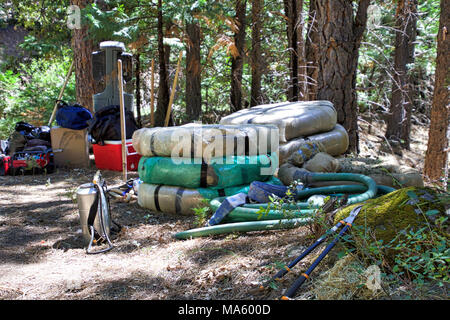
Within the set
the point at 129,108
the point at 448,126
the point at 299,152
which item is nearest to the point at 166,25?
the point at 129,108

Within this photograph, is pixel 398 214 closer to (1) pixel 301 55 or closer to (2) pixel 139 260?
(2) pixel 139 260

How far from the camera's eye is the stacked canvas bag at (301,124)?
18.3 feet

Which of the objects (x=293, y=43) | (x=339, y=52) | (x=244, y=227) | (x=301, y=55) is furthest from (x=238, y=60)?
(x=244, y=227)

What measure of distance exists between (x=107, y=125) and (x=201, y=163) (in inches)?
135

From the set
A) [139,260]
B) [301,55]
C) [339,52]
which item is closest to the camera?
[139,260]

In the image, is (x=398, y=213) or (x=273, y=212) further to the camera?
(x=273, y=212)

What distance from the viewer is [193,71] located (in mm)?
10234

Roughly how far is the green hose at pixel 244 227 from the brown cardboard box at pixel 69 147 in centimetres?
474

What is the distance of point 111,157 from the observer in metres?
7.57

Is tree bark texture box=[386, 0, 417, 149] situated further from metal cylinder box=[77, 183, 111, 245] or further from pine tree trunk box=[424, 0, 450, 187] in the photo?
metal cylinder box=[77, 183, 111, 245]

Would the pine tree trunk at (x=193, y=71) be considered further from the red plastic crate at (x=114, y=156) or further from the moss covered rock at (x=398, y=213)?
the moss covered rock at (x=398, y=213)

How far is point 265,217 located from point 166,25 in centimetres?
706

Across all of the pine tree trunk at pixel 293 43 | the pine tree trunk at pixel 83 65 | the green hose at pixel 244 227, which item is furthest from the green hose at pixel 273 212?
the pine tree trunk at pixel 83 65

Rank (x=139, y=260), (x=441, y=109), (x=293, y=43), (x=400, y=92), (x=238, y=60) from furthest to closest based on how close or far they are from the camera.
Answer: (x=400, y=92) → (x=238, y=60) → (x=293, y=43) → (x=441, y=109) → (x=139, y=260)
